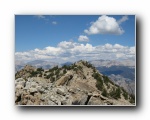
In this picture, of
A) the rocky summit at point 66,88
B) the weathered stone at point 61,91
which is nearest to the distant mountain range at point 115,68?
the rocky summit at point 66,88

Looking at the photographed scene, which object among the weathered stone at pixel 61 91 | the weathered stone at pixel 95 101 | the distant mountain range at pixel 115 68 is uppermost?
the distant mountain range at pixel 115 68

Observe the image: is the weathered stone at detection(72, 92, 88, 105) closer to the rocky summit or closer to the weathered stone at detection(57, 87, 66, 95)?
the rocky summit

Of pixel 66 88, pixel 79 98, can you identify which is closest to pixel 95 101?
pixel 79 98

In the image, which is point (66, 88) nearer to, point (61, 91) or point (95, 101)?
point (61, 91)

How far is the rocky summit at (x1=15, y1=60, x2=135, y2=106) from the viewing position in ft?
22.2

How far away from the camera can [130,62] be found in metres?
6.73

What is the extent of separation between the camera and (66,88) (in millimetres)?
6801

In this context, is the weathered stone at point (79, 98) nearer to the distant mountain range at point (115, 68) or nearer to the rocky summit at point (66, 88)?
the rocky summit at point (66, 88)

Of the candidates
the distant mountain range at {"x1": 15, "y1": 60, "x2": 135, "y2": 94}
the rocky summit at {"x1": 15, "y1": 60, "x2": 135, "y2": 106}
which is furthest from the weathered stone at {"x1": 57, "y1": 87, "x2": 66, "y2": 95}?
the distant mountain range at {"x1": 15, "y1": 60, "x2": 135, "y2": 94}

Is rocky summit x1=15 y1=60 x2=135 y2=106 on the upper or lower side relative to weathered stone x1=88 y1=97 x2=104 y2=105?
upper

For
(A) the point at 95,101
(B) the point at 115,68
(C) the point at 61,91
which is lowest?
(A) the point at 95,101

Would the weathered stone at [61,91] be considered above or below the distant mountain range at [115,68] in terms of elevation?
below

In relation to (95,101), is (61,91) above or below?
above

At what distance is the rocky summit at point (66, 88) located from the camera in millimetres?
6770
